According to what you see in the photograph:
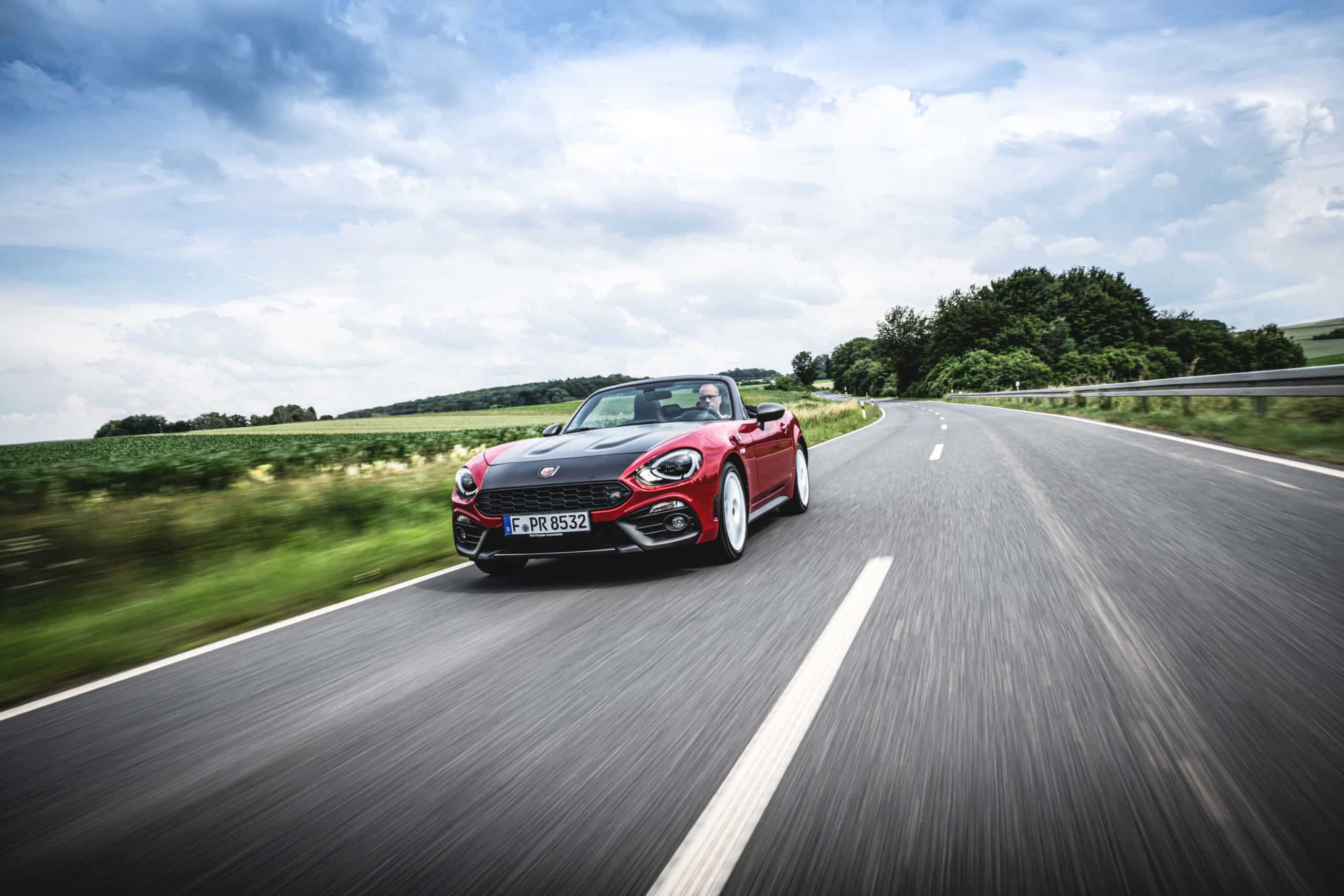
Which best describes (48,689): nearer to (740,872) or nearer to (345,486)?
(740,872)

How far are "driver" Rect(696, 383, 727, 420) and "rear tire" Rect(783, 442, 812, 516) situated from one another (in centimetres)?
124

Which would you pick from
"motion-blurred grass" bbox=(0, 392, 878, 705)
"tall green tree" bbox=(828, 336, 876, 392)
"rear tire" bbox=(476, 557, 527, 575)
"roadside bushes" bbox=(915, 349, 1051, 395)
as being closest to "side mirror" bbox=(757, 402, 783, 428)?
"rear tire" bbox=(476, 557, 527, 575)

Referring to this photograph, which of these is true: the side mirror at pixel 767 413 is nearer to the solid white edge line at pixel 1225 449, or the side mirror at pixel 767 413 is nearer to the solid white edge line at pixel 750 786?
the solid white edge line at pixel 750 786

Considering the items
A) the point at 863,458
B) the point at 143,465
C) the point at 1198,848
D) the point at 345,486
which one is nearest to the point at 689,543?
the point at 1198,848

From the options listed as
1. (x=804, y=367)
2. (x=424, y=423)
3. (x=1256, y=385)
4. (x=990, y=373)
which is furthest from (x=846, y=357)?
(x=1256, y=385)

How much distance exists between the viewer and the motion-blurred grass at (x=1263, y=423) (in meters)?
9.35

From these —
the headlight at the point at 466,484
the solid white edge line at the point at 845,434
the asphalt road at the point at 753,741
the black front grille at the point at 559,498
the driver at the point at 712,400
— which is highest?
the driver at the point at 712,400

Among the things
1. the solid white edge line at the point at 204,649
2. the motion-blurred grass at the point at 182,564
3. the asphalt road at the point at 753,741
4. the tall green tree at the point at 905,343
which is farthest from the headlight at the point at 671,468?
the tall green tree at the point at 905,343

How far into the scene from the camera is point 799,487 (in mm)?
7484

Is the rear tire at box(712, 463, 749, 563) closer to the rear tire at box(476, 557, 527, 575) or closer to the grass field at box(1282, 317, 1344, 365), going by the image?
the rear tire at box(476, 557, 527, 575)

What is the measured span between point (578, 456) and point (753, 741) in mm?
2910

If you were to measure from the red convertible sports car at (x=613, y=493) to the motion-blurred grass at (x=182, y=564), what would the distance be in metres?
1.21

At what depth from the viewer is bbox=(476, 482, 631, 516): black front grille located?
4.73 metres

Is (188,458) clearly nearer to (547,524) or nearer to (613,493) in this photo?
(547,524)
